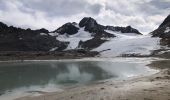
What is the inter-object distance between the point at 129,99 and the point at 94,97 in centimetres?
355

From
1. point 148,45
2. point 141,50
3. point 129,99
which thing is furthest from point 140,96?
point 148,45

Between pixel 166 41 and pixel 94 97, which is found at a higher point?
pixel 166 41

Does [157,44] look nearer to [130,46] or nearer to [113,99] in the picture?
[130,46]

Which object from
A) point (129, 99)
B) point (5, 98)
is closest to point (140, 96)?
point (129, 99)

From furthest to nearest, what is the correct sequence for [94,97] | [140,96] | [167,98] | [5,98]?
[5,98]
[94,97]
[140,96]
[167,98]

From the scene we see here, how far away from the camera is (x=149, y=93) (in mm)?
23609

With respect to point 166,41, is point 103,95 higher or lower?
lower

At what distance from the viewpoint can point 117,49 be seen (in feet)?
643

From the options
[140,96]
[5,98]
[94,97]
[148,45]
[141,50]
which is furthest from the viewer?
[148,45]

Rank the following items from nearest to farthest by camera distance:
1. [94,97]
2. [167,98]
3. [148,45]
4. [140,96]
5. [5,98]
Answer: [167,98]
[140,96]
[94,97]
[5,98]
[148,45]

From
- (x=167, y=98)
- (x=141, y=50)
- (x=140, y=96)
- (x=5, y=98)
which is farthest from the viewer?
(x=141, y=50)

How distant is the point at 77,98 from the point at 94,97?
4.66ft

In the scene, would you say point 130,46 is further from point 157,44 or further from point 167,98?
point 167,98

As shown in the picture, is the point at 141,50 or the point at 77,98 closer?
the point at 77,98
